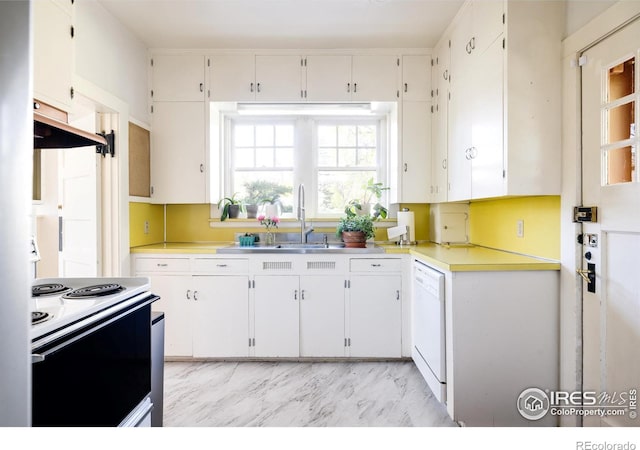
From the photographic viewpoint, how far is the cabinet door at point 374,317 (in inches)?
108

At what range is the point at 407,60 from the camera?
120 inches

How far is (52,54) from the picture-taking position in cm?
171

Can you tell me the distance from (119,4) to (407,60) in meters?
2.31

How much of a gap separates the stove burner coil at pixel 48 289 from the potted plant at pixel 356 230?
2.06m

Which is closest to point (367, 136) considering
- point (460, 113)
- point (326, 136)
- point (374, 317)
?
point (326, 136)

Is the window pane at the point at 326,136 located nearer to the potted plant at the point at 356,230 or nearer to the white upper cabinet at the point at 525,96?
the potted plant at the point at 356,230

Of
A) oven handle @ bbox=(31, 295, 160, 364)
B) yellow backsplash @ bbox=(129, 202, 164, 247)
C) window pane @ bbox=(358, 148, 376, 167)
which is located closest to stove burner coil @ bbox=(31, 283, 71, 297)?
oven handle @ bbox=(31, 295, 160, 364)

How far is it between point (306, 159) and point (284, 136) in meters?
0.33

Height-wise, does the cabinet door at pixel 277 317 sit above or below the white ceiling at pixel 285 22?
below

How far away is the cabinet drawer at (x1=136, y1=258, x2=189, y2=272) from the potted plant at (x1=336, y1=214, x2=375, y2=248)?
4.44 ft

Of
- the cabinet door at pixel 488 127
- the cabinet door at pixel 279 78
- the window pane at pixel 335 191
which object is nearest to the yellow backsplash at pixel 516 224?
the cabinet door at pixel 488 127

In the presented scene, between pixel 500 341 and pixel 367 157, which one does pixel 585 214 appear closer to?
pixel 500 341

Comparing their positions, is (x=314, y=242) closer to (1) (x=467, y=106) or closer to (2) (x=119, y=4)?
(1) (x=467, y=106)
